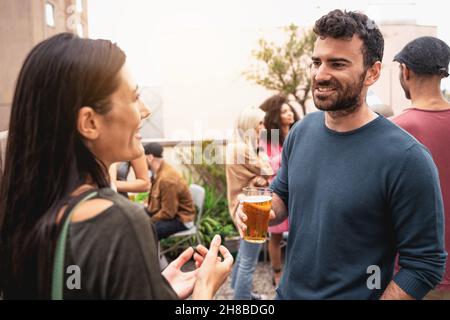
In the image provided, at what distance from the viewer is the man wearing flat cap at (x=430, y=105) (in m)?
1.82

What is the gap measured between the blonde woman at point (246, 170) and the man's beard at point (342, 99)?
1980mm

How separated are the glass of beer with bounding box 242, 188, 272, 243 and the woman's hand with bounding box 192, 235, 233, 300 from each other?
0.58 meters

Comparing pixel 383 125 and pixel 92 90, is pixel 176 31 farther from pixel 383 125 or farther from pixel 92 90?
pixel 92 90

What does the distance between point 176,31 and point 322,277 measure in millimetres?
6748

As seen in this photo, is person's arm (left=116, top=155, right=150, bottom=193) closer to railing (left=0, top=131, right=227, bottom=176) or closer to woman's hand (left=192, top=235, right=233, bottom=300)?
woman's hand (left=192, top=235, right=233, bottom=300)

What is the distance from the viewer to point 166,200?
162 inches

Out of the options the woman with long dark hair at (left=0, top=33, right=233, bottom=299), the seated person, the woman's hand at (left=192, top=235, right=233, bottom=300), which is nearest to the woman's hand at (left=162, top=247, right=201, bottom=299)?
the woman's hand at (left=192, top=235, right=233, bottom=300)

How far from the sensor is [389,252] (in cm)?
138

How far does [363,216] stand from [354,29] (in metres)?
0.59

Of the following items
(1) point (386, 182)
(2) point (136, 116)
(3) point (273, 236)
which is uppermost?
(2) point (136, 116)

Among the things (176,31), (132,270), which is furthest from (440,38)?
(176,31)

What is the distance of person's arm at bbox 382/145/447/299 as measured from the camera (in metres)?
1.28

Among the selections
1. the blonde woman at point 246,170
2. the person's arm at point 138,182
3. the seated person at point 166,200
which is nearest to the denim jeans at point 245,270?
the blonde woman at point 246,170

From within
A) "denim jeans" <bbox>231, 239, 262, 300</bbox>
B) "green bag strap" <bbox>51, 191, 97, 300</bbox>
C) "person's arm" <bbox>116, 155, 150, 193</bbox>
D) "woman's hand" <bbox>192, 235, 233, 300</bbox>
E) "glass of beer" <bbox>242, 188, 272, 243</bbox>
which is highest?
"green bag strap" <bbox>51, 191, 97, 300</bbox>
